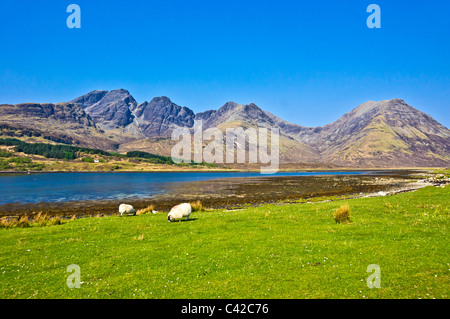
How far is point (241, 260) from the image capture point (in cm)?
1277

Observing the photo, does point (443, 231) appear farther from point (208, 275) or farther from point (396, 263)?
point (208, 275)

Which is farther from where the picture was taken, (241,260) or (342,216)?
(342,216)

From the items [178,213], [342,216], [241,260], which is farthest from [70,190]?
[342,216]

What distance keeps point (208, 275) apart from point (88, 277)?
5.79 metres

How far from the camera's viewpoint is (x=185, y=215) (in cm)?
2603

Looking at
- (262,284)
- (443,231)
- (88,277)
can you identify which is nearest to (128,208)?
(88,277)

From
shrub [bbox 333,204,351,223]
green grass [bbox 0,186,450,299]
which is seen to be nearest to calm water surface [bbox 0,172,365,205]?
green grass [bbox 0,186,450,299]

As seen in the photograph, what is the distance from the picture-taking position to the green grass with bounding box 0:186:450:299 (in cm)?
972

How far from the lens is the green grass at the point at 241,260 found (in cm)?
972

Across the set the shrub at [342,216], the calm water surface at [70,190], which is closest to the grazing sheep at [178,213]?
the shrub at [342,216]

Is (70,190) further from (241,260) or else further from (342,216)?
(342,216)

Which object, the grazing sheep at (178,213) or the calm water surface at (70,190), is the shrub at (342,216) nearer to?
Answer: the grazing sheep at (178,213)

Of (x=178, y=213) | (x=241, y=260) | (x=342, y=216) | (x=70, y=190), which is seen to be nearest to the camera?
(x=241, y=260)

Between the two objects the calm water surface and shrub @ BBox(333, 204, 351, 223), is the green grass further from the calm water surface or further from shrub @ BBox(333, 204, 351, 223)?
the calm water surface
